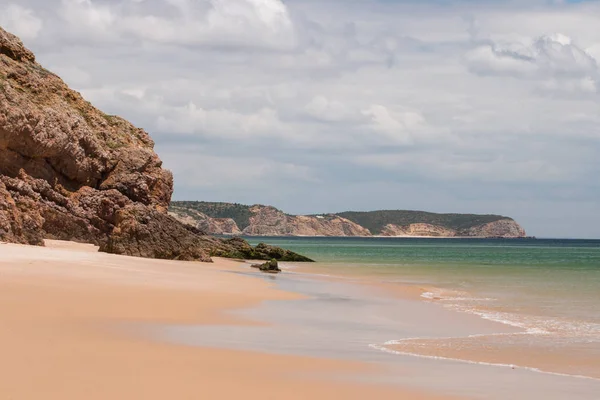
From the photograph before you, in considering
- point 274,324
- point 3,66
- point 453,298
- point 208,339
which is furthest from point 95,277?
point 3,66

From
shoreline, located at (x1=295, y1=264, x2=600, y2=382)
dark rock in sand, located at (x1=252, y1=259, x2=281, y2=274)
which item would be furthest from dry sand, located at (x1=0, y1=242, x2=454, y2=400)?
dark rock in sand, located at (x1=252, y1=259, x2=281, y2=274)

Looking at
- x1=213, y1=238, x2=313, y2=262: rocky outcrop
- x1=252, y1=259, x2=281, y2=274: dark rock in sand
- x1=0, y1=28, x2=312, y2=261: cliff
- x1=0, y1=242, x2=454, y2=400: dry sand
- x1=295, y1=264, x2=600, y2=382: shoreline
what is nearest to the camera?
x1=0, y1=242, x2=454, y2=400: dry sand

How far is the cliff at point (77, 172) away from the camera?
34.2 meters

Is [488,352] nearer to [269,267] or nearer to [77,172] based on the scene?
[269,267]

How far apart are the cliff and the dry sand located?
16.0m

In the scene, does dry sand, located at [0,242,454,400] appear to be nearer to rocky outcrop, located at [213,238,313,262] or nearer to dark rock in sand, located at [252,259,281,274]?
dark rock in sand, located at [252,259,281,274]

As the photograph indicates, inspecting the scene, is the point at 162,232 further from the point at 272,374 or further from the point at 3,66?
the point at 272,374

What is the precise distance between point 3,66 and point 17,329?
33764 millimetres

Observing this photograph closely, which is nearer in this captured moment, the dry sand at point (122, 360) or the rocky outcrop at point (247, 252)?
the dry sand at point (122, 360)

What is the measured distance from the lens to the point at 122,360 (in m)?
8.79

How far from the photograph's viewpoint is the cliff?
34159 mm

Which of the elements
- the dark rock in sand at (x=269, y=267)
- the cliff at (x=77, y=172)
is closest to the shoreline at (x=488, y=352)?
the cliff at (x=77, y=172)

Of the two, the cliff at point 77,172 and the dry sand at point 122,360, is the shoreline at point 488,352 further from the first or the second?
the cliff at point 77,172

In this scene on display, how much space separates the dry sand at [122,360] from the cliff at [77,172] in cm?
1604
